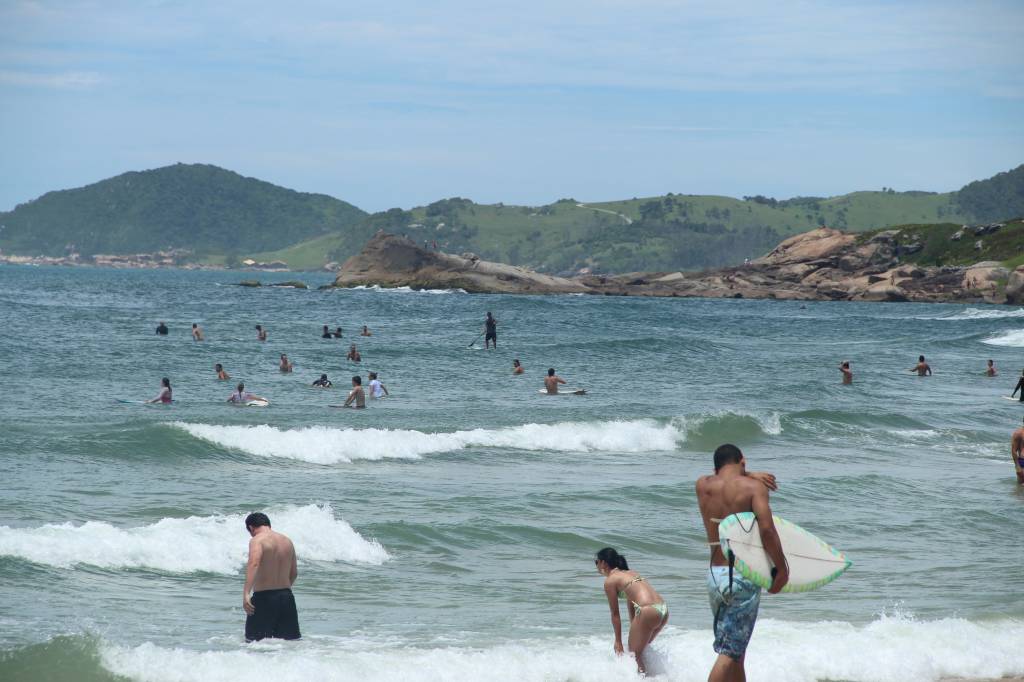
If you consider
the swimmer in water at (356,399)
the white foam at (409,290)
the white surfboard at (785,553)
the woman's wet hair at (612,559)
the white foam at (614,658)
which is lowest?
the white foam at (614,658)

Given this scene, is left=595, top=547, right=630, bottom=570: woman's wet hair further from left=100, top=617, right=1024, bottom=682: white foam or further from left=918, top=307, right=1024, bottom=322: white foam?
left=918, top=307, right=1024, bottom=322: white foam

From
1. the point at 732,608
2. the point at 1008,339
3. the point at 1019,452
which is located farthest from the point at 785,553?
the point at 1008,339

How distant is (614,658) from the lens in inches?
379

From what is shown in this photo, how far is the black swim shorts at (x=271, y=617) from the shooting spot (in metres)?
9.73

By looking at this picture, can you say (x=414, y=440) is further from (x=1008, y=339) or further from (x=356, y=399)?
(x=1008, y=339)

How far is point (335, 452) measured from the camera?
21.6m

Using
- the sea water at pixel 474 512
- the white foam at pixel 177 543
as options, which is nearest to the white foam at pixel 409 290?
the sea water at pixel 474 512

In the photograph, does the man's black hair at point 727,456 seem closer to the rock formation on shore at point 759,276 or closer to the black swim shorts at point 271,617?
the black swim shorts at point 271,617

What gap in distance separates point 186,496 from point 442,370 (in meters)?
21.8

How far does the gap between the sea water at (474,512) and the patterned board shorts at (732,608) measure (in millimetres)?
2281

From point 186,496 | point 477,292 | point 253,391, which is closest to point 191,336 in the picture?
point 253,391

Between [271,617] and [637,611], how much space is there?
3.06 metres

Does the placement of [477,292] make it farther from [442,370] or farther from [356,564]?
[356,564]

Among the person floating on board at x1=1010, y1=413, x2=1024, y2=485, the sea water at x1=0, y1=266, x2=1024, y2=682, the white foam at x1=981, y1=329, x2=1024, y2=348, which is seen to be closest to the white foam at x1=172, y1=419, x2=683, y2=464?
the sea water at x1=0, y1=266, x2=1024, y2=682
